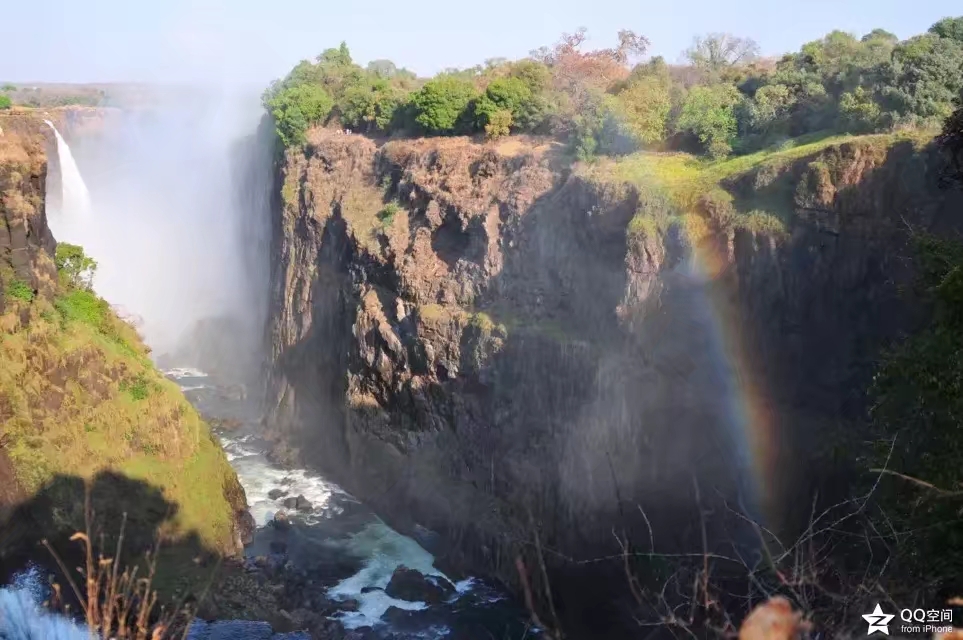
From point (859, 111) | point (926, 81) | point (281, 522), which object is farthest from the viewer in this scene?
point (281, 522)

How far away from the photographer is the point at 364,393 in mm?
31344

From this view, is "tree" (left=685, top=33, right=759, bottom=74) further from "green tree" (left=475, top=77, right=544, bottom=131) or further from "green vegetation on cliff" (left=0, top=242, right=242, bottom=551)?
"green vegetation on cliff" (left=0, top=242, right=242, bottom=551)

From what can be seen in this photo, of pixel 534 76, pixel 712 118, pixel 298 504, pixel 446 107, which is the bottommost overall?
pixel 298 504

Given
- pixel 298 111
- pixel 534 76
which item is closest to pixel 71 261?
pixel 298 111

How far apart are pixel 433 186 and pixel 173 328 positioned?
30.0m

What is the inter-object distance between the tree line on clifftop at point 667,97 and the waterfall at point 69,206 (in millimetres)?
21470

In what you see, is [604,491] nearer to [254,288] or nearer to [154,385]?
[154,385]

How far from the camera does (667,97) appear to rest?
30.5 metres

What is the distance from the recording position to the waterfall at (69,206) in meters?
53.6

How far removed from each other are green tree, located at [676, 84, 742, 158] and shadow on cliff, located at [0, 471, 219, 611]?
870 inches

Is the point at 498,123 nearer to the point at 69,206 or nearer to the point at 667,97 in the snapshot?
the point at 667,97

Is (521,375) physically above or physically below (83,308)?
below
